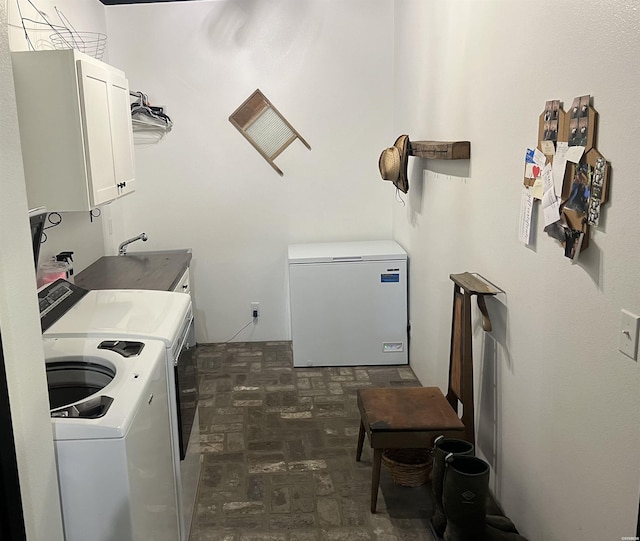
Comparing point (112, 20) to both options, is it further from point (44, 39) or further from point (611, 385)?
point (611, 385)

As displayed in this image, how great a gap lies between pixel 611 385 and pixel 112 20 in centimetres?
429

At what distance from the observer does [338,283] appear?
4395 mm

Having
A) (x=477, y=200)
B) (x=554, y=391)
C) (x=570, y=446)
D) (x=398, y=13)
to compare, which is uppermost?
(x=398, y=13)

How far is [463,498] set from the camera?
218cm

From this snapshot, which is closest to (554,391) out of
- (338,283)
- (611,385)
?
(611,385)

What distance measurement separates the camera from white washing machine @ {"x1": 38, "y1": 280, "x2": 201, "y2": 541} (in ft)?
7.46

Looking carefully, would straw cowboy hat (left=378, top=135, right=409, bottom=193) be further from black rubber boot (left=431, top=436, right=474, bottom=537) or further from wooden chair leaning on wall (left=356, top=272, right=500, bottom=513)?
black rubber boot (left=431, top=436, right=474, bottom=537)

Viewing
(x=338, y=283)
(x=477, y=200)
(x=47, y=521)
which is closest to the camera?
(x=47, y=521)

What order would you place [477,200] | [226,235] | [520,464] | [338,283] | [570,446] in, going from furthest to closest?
[226,235]
[338,283]
[477,200]
[520,464]
[570,446]

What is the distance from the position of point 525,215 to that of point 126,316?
1.65m

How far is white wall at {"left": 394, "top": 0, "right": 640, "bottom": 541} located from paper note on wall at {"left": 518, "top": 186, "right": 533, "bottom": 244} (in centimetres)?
5

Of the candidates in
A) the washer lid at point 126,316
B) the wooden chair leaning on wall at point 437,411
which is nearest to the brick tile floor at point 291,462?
the wooden chair leaning on wall at point 437,411

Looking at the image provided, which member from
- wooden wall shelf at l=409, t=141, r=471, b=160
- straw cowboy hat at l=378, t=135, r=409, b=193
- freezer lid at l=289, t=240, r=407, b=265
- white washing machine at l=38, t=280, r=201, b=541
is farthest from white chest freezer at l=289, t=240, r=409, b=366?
white washing machine at l=38, t=280, r=201, b=541

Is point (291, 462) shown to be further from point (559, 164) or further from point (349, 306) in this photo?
point (559, 164)
